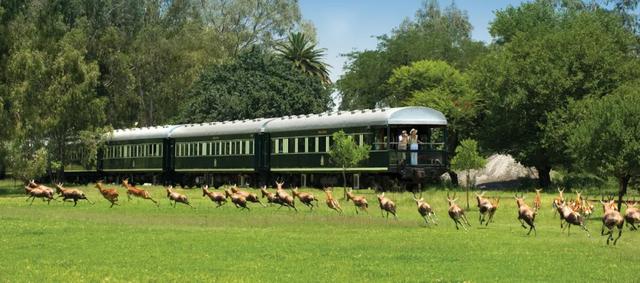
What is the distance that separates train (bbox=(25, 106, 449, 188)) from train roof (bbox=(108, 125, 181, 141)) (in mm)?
89

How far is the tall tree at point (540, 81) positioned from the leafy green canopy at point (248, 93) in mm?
28815

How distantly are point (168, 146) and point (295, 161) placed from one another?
51.9 feet

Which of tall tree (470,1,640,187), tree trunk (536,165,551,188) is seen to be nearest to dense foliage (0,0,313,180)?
tall tree (470,1,640,187)

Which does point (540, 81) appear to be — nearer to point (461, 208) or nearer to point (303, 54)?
point (461, 208)

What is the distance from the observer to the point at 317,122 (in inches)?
2186

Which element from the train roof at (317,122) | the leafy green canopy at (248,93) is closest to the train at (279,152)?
the train roof at (317,122)

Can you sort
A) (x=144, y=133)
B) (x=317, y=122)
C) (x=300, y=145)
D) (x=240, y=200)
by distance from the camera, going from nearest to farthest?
(x=240, y=200)
(x=317, y=122)
(x=300, y=145)
(x=144, y=133)

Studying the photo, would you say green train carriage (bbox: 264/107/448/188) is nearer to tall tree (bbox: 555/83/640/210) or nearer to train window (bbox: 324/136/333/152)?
train window (bbox: 324/136/333/152)

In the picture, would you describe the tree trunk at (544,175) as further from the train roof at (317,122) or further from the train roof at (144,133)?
the train roof at (144,133)

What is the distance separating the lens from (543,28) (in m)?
70.2

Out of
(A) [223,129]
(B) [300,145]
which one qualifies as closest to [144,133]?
(A) [223,129]

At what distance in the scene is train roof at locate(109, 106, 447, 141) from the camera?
2008 inches

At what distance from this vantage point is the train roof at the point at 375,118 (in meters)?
50.7

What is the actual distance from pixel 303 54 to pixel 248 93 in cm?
2495
